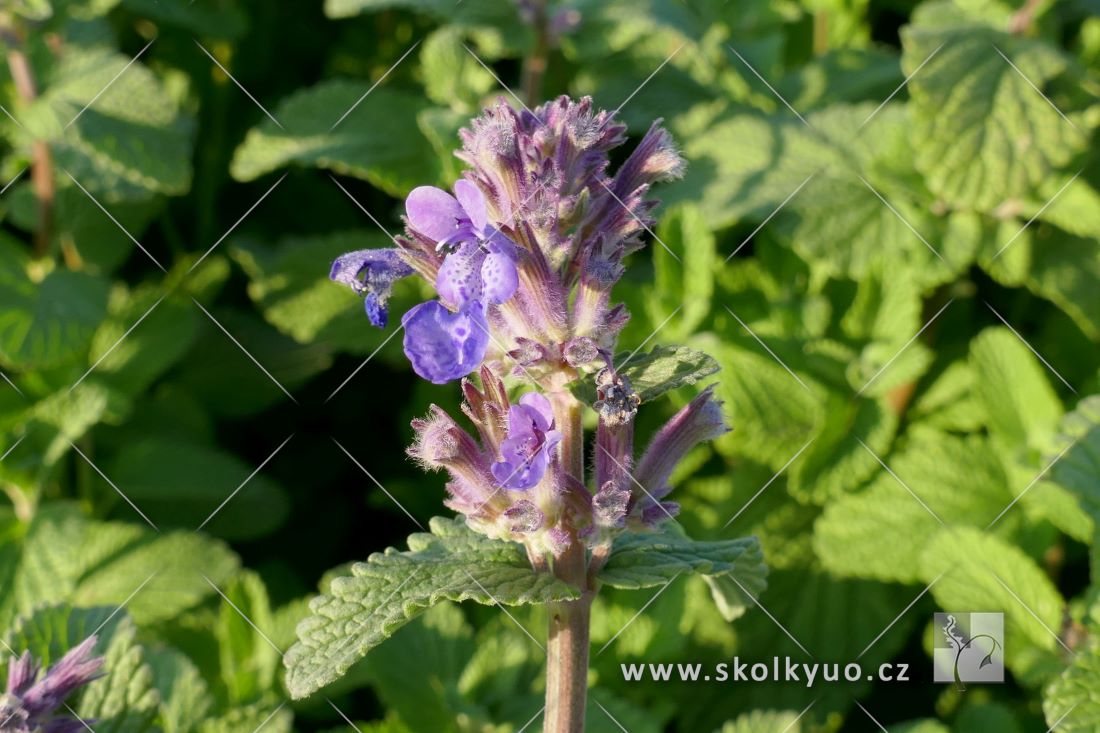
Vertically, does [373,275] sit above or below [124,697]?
above

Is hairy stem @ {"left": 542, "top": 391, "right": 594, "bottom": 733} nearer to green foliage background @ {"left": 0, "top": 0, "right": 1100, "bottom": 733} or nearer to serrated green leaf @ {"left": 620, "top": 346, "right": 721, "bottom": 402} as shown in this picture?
serrated green leaf @ {"left": 620, "top": 346, "right": 721, "bottom": 402}

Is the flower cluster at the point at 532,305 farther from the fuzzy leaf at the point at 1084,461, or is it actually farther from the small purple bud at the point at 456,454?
the fuzzy leaf at the point at 1084,461

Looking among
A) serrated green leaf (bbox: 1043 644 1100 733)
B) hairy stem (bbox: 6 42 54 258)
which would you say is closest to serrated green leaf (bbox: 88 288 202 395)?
hairy stem (bbox: 6 42 54 258)

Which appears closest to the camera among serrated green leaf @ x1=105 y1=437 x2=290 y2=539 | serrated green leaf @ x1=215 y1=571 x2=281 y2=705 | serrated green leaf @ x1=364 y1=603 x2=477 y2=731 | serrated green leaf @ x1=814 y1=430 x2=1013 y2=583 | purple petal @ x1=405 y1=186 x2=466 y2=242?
purple petal @ x1=405 y1=186 x2=466 y2=242

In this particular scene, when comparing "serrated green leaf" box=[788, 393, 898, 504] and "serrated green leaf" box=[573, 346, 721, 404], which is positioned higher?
"serrated green leaf" box=[788, 393, 898, 504]

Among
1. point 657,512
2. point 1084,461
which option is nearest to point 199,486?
point 657,512

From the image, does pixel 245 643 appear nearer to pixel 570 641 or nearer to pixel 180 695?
pixel 180 695
